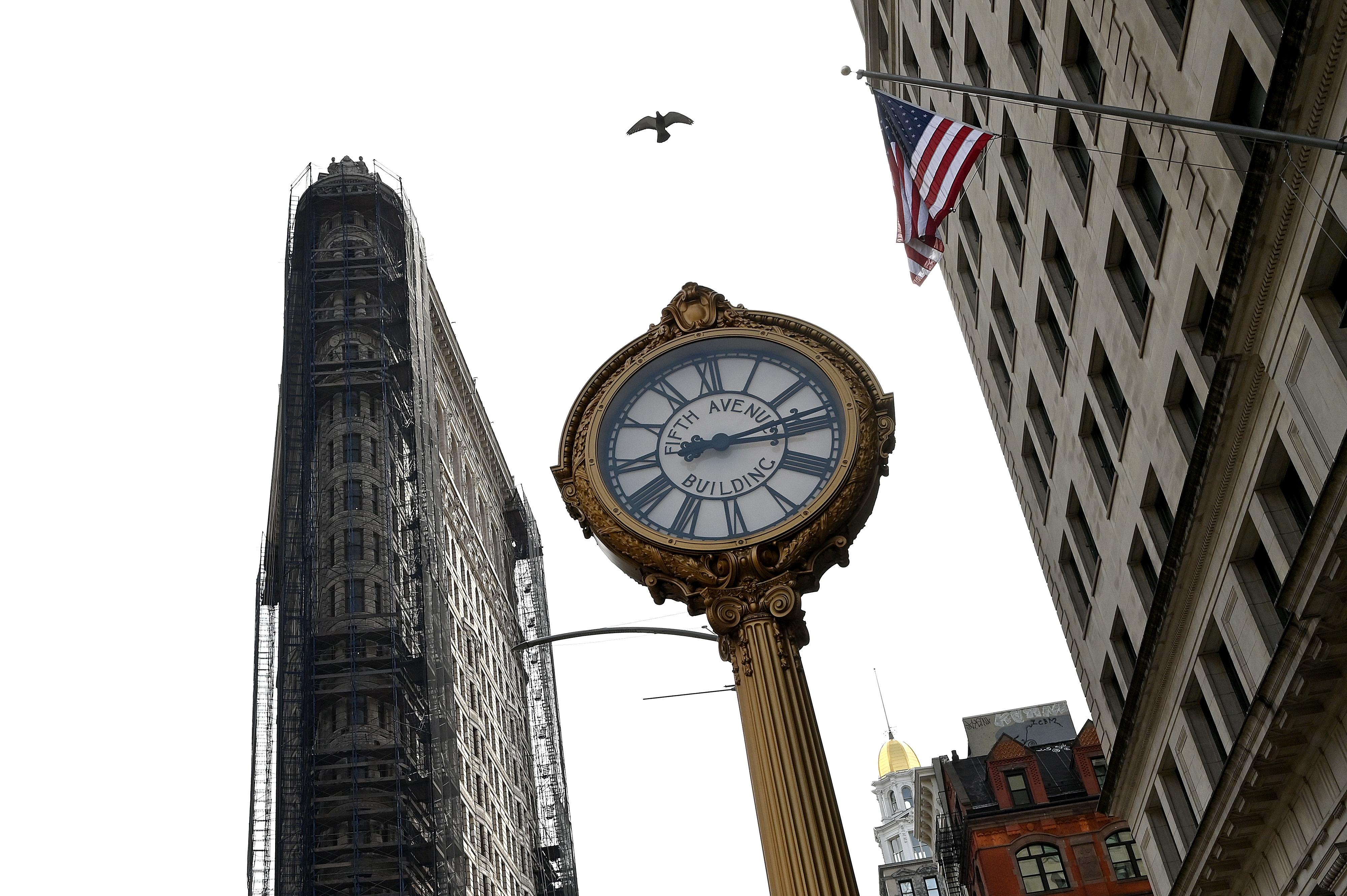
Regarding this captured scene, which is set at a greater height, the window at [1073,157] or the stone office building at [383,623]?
the stone office building at [383,623]

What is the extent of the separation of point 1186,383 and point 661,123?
18280 mm

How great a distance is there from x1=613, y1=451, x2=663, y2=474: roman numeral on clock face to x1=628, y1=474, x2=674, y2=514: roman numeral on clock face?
7 centimetres

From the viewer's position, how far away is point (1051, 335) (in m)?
32.4

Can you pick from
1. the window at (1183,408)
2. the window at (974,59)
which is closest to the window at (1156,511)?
the window at (1183,408)

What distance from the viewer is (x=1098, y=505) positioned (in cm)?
3091

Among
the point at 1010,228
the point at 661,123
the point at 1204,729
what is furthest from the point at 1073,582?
the point at 661,123

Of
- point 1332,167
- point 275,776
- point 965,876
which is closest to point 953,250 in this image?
point 1332,167

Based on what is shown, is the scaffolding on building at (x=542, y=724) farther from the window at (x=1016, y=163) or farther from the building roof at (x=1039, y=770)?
the window at (x=1016, y=163)

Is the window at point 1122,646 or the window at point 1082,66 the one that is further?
the window at point 1122,646

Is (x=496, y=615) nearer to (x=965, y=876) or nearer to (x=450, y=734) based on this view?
(x=450, y=734)

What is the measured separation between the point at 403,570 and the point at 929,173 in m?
59.0

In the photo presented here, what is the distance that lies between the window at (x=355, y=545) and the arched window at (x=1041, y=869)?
3371 cm

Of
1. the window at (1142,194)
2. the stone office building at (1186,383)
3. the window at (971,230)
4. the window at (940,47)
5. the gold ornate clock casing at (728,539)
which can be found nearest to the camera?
the gold ornate clock casing at (728,539)

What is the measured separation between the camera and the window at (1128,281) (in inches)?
1051
